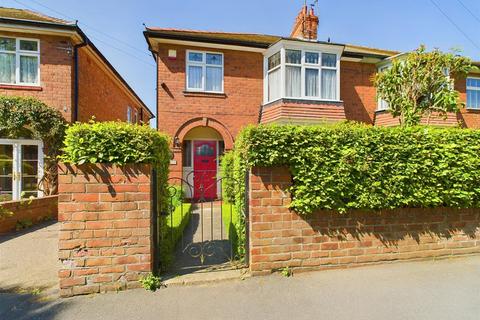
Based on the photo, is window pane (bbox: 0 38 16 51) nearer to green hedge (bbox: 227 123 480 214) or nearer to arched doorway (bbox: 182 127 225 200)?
arched doorway (bbox: 182 127 225 200)

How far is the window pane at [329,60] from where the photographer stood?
35.9ft

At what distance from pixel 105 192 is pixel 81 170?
360mm

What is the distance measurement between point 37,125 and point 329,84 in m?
10.3

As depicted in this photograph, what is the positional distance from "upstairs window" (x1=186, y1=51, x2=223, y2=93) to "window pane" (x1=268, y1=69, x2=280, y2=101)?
1.96m

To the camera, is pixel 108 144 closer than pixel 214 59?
Yes

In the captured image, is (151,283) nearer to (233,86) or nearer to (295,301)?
(295,301)

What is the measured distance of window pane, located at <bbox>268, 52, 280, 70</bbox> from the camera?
10695 mm

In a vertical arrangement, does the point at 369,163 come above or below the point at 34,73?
below

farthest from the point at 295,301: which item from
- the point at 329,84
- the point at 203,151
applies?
the point at 329,84

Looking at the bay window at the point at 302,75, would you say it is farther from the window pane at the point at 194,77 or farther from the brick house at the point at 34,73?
the brick house at the point at 34,73

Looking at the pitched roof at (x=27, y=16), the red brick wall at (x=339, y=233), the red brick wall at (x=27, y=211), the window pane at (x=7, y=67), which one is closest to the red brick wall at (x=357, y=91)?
the red brick wall at (x=339, y=233)

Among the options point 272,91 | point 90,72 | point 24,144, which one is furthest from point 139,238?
point 90,72

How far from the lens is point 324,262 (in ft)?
12.4

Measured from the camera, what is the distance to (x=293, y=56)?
1067 centimetres
